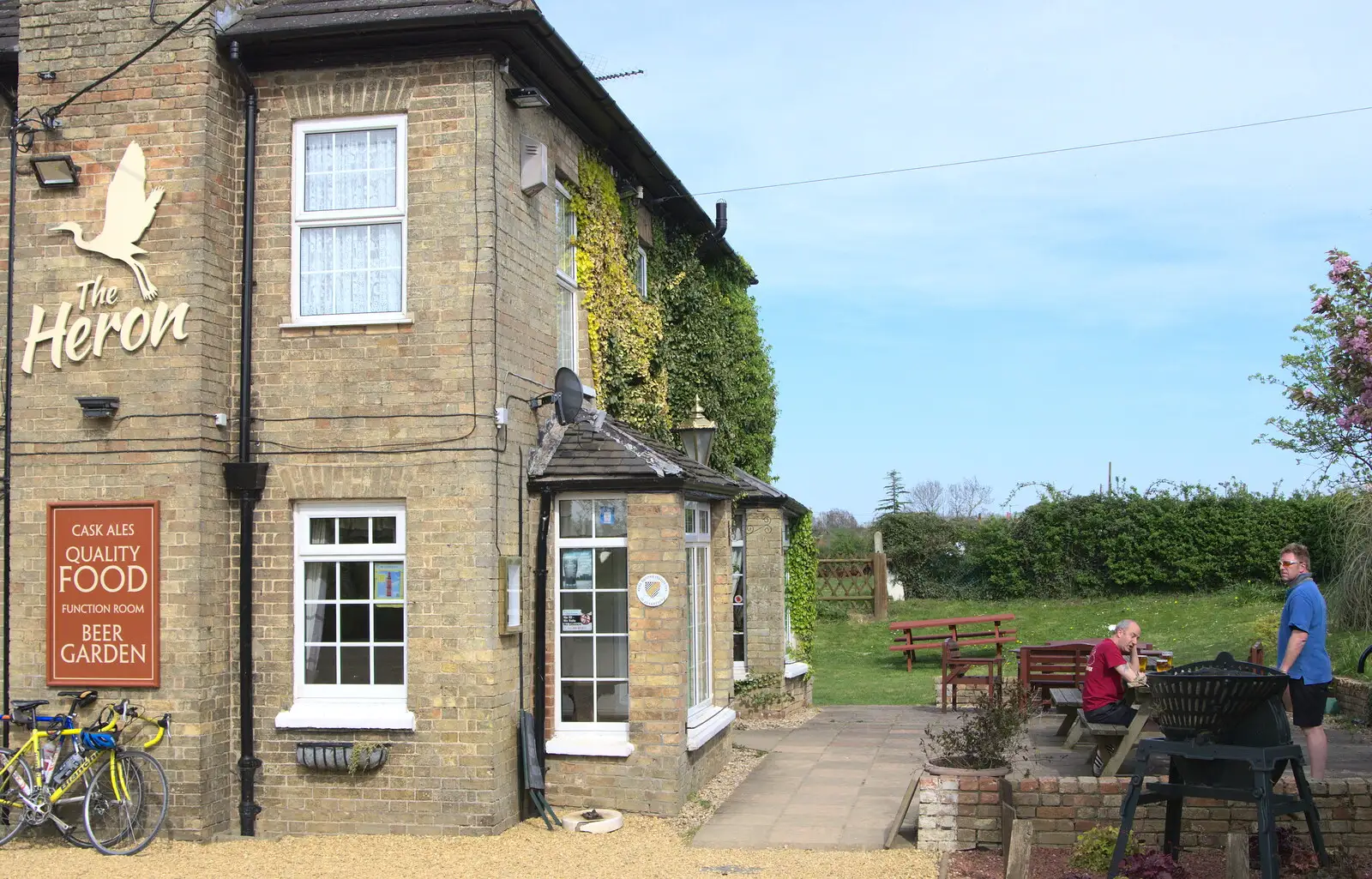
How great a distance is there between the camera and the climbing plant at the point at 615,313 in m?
12.1

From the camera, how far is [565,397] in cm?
1089

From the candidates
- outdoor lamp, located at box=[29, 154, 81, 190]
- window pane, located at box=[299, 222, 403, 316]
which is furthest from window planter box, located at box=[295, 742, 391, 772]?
outdoor lamp, located at box=[29, 154, 81, 190]

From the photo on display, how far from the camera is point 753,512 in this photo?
1644 cm

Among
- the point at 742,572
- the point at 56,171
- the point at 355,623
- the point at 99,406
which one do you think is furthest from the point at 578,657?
the point at 742,572

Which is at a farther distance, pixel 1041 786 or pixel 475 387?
pixel 475 387

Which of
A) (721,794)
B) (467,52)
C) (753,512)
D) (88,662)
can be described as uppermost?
(467,52)

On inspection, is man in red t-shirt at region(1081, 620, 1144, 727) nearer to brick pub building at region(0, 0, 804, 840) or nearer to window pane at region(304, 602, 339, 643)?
brick pub building at region(0, 0, 804, 840)

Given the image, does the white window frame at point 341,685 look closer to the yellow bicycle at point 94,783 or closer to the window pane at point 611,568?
the yellow bicycle at point 94,783

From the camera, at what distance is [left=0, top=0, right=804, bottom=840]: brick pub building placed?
954 cm

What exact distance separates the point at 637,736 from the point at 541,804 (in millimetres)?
925

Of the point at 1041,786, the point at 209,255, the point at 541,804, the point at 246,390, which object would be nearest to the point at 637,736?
the point at 541,804

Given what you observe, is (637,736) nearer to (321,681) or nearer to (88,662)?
(321,681)

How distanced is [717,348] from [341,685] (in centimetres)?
746

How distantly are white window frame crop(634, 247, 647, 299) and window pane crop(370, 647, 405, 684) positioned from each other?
5297mm
